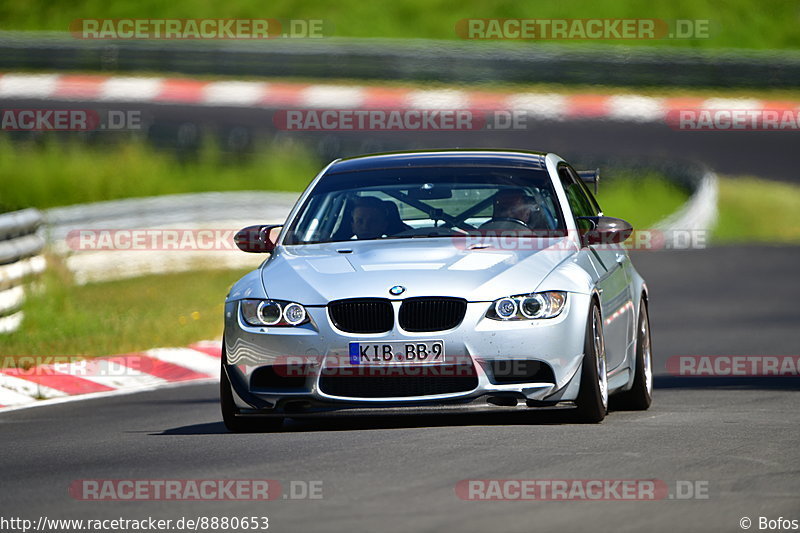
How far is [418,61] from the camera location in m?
32.7

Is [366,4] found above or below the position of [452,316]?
above

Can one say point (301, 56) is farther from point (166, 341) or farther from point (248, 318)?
point (248, 318)

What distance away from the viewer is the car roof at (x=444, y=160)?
9.62m

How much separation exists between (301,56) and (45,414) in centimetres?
2395

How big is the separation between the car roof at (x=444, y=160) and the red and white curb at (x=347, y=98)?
20847 millimetres

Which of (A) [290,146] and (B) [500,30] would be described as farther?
(B) [500,30]

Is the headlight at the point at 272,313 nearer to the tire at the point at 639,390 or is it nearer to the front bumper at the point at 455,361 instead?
the front bumper at the point at 455,361

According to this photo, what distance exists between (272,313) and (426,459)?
1.63m

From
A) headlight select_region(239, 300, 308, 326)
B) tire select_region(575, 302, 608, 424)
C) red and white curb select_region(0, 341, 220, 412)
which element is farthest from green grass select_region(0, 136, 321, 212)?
tire select_region(575, 302, 608, 424)

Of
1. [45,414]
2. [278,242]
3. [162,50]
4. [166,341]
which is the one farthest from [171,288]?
[162,50]

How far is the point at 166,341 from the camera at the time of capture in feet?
46.6
